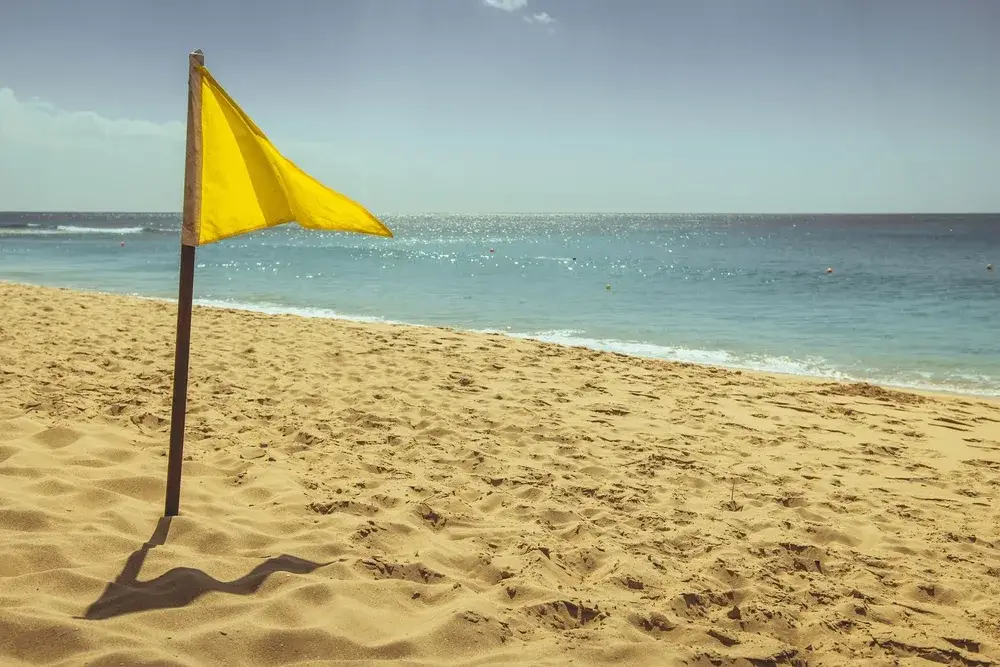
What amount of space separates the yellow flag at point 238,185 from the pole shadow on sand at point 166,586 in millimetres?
1530

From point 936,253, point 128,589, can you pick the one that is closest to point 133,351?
point 128,589

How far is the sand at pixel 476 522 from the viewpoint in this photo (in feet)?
9.67

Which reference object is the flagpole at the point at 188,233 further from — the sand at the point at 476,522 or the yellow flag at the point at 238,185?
the sand at the point at 476,522

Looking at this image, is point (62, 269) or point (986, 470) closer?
point (986, 470)

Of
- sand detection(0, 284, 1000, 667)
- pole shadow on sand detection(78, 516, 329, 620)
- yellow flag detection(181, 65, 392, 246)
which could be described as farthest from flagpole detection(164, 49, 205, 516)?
pole shadow on sand detection(78, 516, 329, 620)

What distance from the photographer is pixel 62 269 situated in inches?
980

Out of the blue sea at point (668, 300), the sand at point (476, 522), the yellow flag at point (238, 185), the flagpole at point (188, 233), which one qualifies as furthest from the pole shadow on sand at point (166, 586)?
the blue sea at point (668, 300)

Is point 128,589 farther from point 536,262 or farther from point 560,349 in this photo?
point 536,262

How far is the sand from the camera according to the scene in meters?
2.95

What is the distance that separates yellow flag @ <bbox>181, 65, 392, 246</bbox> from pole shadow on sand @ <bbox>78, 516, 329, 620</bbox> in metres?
1.53

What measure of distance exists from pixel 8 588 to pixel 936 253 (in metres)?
50.1

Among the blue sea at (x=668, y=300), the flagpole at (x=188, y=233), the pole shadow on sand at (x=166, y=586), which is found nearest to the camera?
the pole shadow on sand at (x=166, y=586)

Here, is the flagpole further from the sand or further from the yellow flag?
the sand

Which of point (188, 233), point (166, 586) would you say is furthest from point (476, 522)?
point (188, 233)
